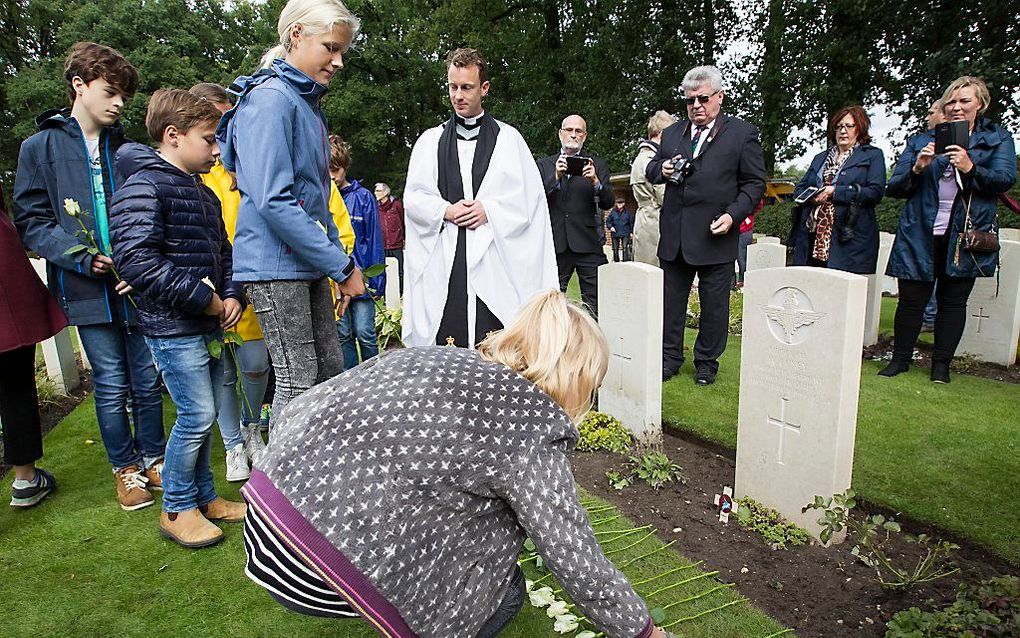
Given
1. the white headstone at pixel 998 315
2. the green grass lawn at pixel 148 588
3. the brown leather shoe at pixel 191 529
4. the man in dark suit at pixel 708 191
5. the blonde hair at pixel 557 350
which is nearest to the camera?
the blonde hair at pixel 557 350

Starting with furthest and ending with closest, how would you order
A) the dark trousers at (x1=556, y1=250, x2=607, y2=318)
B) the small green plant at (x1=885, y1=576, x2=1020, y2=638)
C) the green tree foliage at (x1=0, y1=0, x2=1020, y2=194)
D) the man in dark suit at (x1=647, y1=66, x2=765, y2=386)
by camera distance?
1. the green tree foliage at (x1=0, y1=0, x2=1020, y2=194)
2. the dark trousers at (x1=556, y1=250, x2=607, y2=318)
3. the man in dark suit at (x1=647, y1=66, x2=765, y2=386)
4. the small green plant at (x1=885, y1=576, x2=1020, y2=638)

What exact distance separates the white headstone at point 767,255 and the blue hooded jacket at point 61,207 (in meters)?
5.59

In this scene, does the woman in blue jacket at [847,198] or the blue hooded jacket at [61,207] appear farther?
the woman in blue jacket at [847,198]

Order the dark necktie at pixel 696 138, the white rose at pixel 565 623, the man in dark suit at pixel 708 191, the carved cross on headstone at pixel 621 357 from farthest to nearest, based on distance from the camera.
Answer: the dark necktie at pixel 696 138 < the man in dark suit at pixel 708 191 < the carved cross on headstone at pixel 621 357 < the white rose at pixel 565 623

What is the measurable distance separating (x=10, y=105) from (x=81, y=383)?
2517cm

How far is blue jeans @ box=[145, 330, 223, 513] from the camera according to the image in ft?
7.98

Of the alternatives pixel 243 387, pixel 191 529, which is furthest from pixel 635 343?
pixel 191 529

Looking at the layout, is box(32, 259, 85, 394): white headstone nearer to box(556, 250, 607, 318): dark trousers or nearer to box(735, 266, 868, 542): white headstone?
box(556, 250, 607, 318): dark trousers

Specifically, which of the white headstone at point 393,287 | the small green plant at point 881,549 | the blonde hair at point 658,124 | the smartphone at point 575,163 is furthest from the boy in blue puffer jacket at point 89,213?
the blonde hair at point 658,124

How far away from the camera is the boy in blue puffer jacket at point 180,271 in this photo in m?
2.30

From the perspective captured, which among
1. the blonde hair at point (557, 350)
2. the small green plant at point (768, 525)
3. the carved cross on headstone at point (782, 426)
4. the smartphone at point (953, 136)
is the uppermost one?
the smartphone at point (953, 136)

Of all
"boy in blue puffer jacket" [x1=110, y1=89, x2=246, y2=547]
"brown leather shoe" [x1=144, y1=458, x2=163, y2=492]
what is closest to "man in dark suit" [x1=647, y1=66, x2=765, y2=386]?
"boy in blue puffer jacket" [x1=110, y1=89, x2=246, y2=547]

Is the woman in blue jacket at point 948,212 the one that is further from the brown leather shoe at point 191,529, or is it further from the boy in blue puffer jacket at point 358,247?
the brown leather shoe at point 191,529

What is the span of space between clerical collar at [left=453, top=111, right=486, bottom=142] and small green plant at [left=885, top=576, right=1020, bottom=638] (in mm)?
2967
